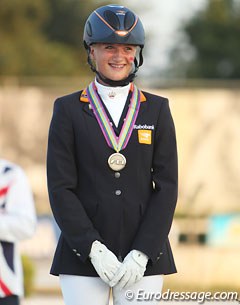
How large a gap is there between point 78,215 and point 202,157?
15226 millimetres

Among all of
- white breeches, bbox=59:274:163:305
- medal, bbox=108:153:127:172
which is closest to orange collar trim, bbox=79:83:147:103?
medal, bbox=108:153:127:172

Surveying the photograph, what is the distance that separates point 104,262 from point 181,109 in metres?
15.5

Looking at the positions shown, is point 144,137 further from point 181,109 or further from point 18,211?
point 181,109

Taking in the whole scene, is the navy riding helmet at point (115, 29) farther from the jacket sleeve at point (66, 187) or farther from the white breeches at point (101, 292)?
the white breeches at point (101, 292)

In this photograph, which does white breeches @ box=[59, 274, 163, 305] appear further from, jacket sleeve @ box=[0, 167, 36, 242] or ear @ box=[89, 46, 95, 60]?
jacket sleeve @ box=[0, 167, 36, 242]

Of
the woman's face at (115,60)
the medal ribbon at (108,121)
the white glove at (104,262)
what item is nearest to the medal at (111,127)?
the medal ribbon at (108,121)

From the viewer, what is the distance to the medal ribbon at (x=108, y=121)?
4.34 metres

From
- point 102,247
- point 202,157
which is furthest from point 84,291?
point 202,157

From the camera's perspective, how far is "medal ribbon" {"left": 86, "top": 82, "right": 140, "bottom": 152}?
14.2 feet

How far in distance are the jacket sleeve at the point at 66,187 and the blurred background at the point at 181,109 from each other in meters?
6.30

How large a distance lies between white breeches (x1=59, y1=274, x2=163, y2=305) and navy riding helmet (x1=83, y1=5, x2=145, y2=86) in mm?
853

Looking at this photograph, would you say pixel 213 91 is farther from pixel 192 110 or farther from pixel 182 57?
pixel 182 57

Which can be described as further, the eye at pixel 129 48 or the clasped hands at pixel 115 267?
the eye at pixel 129 48

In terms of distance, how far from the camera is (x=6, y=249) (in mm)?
5812
